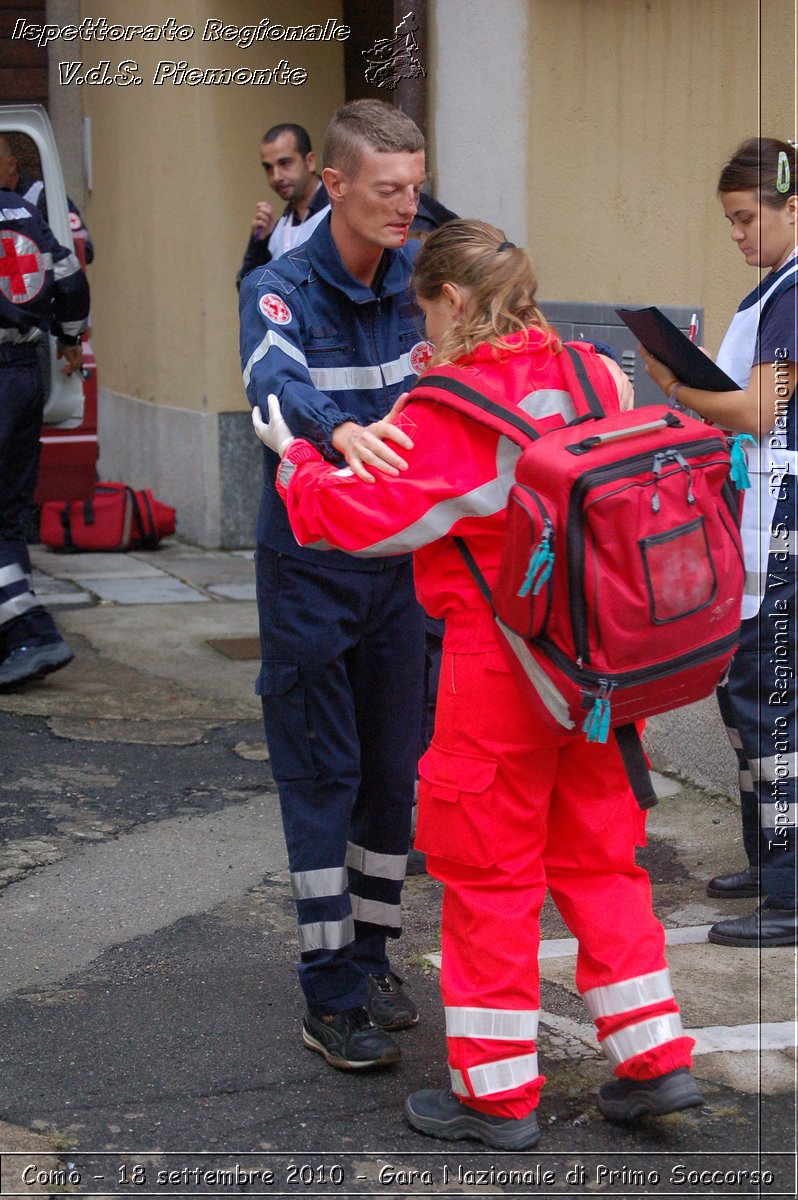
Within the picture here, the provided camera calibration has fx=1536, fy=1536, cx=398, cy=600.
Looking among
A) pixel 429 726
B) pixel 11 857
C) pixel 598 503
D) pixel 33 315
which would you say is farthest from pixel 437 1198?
pixel 33 315

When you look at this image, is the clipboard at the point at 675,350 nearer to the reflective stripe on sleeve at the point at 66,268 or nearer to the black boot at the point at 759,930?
the black boot at the point at 759,930

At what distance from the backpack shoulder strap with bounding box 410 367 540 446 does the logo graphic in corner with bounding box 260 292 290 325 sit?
549 millimetres

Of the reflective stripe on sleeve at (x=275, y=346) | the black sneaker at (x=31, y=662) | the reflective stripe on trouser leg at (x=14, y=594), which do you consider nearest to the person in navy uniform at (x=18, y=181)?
the reflective stripe on trouser leg at (x=14, y=594)

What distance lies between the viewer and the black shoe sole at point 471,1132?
283 centimetres

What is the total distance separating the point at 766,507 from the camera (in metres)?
3.79

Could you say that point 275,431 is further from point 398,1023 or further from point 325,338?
point 398,1023

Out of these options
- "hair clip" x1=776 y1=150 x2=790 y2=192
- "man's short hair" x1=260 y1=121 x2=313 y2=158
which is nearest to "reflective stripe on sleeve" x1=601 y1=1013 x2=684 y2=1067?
"hair clip" x1=776 y1=150 x2=790 y2=192

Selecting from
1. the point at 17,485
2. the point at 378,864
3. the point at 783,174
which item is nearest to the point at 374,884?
the point at 378,864

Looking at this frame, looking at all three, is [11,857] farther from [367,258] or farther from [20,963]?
[367,258]

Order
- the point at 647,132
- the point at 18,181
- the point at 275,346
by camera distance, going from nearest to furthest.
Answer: the point at 275,346 → the point at 647,132 → the point at 18,181

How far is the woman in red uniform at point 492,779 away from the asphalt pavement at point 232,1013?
0.15 metres

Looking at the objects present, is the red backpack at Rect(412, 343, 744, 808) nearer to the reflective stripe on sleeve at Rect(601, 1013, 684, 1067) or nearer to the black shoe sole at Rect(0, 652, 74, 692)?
the reflective stripe on sleeve at Rect(601, 1013, 684, 1067)

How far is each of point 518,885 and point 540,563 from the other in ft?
2.09

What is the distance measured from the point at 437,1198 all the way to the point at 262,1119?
0.44 meters
